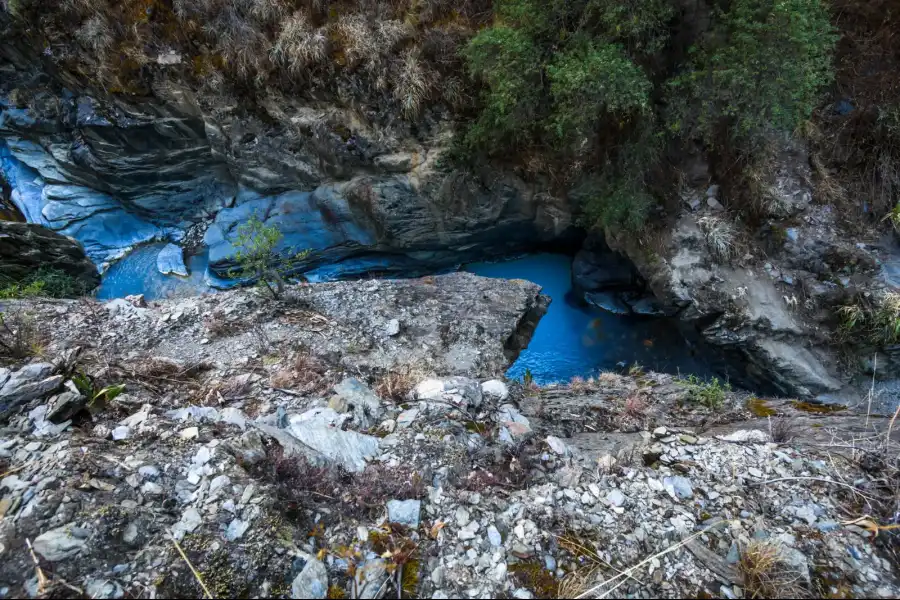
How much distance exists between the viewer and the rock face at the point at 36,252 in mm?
7660

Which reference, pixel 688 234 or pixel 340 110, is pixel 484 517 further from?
pixel 340 110

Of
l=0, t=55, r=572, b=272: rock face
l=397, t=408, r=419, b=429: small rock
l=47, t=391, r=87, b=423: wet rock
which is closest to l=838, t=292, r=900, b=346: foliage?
l=0, t=55, r=572, b=272: rock face

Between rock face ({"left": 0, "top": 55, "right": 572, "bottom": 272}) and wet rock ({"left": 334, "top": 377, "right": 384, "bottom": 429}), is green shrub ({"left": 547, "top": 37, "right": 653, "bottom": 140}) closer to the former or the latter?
rock face ({"left": 0, "top": 55, "right": 572, "bottom": 272})

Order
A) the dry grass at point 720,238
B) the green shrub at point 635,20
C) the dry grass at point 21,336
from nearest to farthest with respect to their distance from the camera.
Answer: the dry grass at point 21,336
the green shrub at point 635,20
the dry grass at point 720,238

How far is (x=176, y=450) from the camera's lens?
2664 mm

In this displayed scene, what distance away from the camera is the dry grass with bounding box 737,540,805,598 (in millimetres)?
2105

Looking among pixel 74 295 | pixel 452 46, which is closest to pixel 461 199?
pixel 452 46

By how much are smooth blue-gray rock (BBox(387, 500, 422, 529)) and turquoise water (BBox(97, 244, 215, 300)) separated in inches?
338

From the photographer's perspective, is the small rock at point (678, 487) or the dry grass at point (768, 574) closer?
the dry grass at point (768, 574)

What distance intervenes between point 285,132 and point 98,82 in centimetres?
339

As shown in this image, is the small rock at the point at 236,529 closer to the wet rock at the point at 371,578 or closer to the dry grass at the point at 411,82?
the wet rock at the point at 371,578

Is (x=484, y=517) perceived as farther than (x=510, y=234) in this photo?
No

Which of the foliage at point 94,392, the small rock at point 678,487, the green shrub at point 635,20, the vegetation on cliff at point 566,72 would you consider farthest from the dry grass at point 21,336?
the green shrub at point 635,20

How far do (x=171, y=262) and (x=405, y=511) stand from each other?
9547mm
